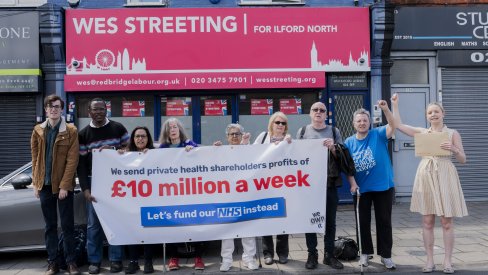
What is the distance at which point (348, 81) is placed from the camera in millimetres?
9844

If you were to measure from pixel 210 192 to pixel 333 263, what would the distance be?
68.5 inches

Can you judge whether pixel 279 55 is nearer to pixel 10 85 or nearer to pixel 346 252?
pixel 346 252

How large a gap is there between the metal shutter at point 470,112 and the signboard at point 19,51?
9.25 meters

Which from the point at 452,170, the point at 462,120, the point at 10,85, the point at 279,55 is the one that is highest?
the point at 279,55

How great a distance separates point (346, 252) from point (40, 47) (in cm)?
758

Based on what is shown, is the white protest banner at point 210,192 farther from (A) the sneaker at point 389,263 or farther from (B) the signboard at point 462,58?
(B) the signboard at point 462,58

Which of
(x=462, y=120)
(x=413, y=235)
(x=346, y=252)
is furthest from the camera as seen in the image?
(x=462, y=120)

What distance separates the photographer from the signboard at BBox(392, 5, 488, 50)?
10164 mm

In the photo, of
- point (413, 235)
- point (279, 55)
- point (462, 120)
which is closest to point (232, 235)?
point (413, 235)

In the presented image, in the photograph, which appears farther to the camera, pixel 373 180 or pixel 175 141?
pixel 175 141

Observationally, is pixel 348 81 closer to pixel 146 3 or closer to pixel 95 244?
pixel 146 3

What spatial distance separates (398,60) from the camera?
34.3 ft

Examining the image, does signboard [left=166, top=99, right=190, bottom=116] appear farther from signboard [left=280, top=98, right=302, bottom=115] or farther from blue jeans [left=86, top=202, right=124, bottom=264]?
blue jeans [left=86, top=202, right=124, bottom=264]

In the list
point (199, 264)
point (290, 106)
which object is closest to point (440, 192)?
point (199, 264)
